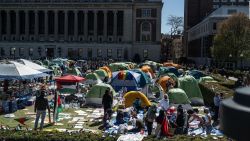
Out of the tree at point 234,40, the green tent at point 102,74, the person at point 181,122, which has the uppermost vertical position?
the tree at point 234,40

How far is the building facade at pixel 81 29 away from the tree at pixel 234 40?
47.4 m

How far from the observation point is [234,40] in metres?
66.3

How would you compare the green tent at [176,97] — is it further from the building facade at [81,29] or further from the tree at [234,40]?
the building facade at [81,29]

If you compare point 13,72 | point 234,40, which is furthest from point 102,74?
point 234,40

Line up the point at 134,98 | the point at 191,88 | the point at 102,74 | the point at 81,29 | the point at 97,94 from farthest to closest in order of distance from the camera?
the point at 81,29, the point at 102,74, the point at 191,88, the point at 97,94, the point at 134,98

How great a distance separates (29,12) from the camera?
118625 millimetres

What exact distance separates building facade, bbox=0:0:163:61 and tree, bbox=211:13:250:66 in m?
47.4

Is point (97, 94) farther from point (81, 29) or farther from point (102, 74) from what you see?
point (81, 29)

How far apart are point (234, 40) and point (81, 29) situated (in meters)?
61.0

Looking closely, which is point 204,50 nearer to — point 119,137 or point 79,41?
point 79,41

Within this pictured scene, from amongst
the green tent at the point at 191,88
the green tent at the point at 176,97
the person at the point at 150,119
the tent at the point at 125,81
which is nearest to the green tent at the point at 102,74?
the tent at the point at 125,81

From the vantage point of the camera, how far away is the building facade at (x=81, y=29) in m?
115

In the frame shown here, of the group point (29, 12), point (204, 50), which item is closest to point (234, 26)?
point (204, 50)

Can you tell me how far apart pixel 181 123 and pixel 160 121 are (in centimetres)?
143
